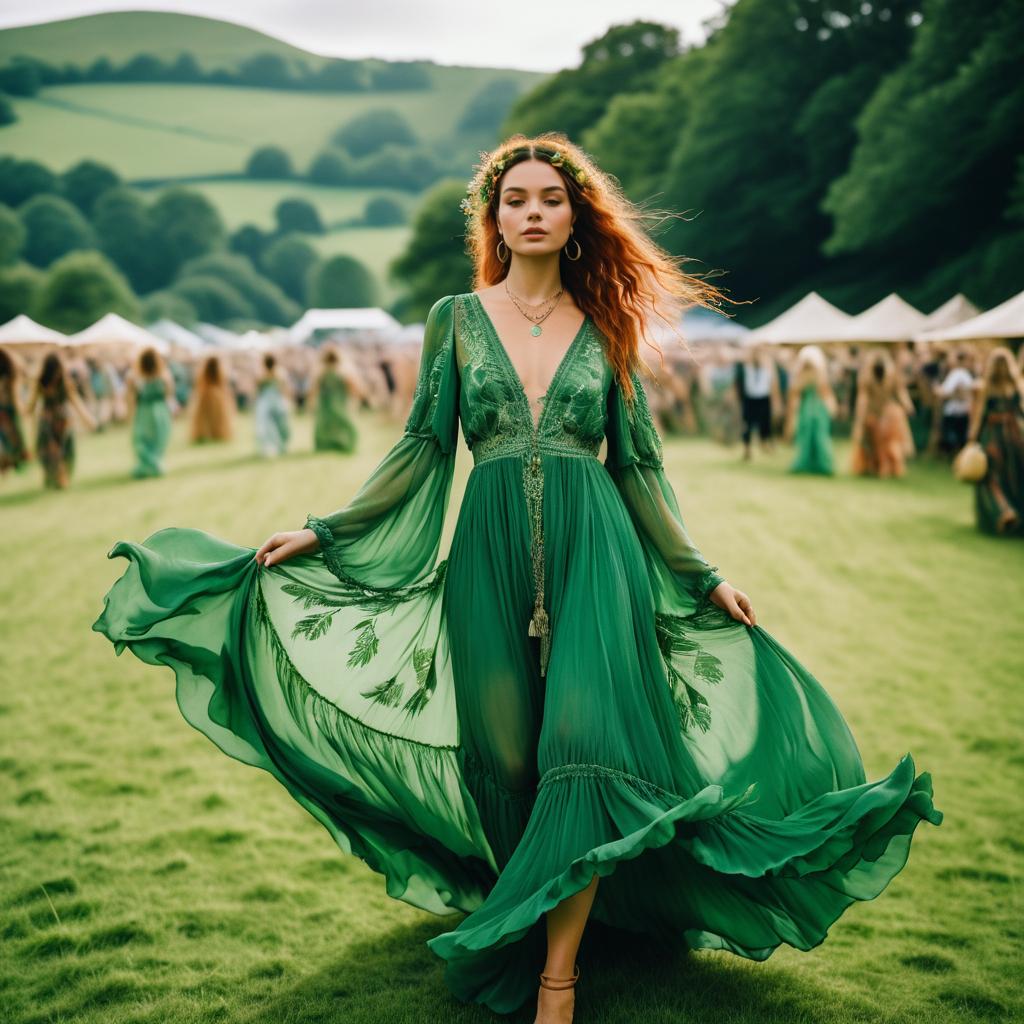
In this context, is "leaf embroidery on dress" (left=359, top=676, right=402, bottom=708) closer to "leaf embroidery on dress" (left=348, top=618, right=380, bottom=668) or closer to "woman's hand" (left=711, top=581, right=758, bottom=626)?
"leaf embroidery on dress" (left=348, top=618, right=380, bottom=668)

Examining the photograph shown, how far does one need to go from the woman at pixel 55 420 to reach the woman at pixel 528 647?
14.1 metres

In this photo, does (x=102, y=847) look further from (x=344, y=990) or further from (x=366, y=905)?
(x=344, y=990)

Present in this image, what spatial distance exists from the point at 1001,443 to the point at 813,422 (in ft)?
17.8

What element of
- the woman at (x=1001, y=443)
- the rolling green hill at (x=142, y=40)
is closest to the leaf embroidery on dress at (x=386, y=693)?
the woman at (x=1001, y=443)

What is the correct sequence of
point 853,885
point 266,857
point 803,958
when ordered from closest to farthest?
1. point 853,885
2. point 803,958
3. point 266,857

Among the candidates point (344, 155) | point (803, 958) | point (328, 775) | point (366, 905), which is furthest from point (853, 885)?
point (344, 155)

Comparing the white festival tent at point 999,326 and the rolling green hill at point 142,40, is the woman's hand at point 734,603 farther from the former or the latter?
the rolling green hill at point 142,40

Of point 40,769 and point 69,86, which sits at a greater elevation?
point 69,86

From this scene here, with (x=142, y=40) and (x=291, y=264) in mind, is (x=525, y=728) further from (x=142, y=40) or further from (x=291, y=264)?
(x=142, y=40)

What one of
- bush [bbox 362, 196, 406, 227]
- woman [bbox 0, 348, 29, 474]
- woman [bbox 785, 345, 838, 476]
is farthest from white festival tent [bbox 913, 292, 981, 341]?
bush [bbox 362, 196, 406, 227]

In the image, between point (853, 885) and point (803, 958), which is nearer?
point (853, 885)

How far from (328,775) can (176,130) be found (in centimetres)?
13243

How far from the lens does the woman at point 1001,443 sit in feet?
40.9

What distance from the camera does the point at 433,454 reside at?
3.73 meters
